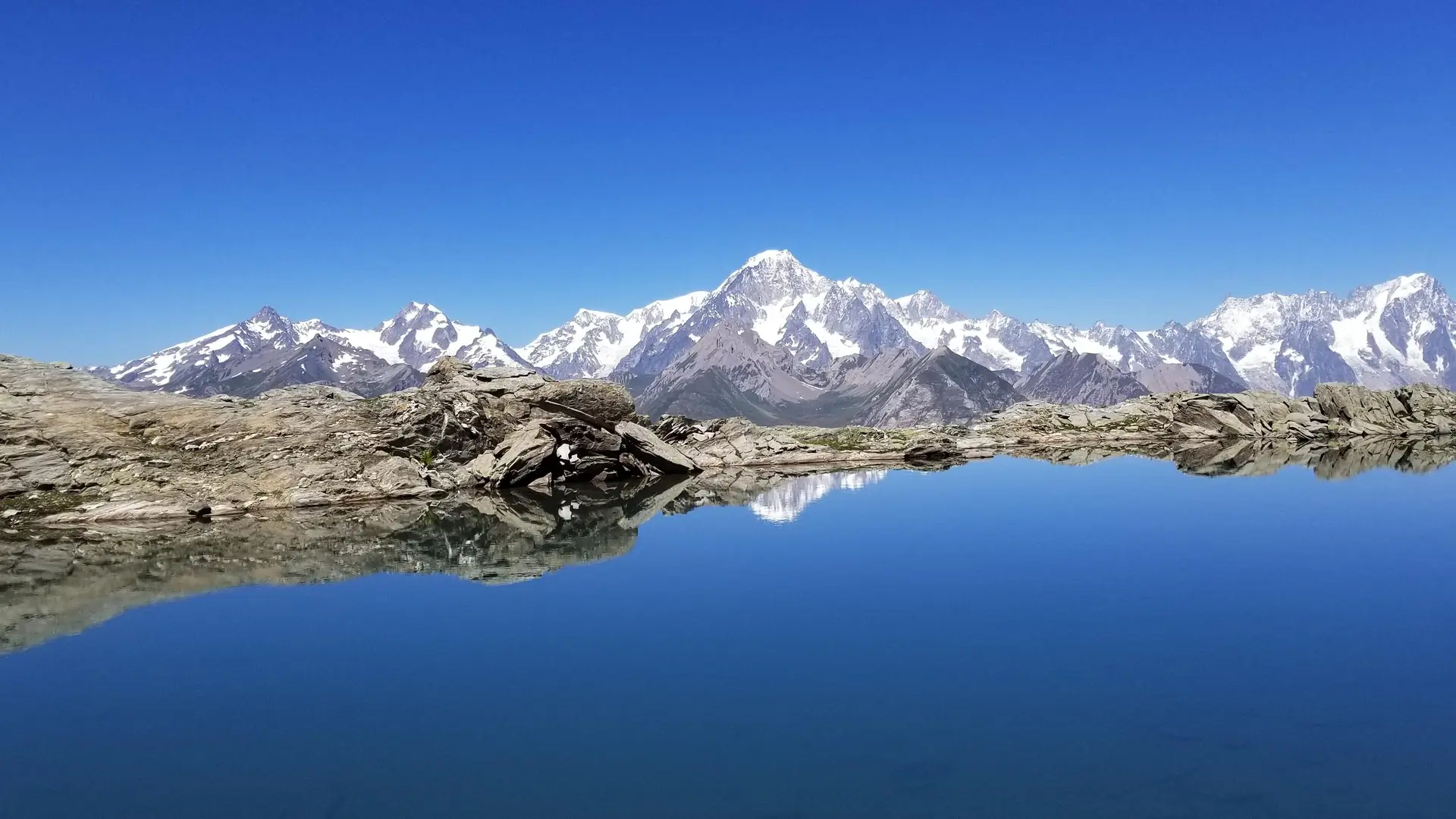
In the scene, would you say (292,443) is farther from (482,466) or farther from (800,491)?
(800,491)

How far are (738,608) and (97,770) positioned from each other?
2474cm

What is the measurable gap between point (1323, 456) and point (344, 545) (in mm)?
121205

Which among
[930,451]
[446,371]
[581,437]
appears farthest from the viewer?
[930,451]

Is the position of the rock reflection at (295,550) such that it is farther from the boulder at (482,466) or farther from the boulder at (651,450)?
the boulder at (651,450)

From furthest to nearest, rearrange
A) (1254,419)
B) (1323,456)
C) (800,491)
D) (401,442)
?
(1254,419) → (1323,456) → (401,442) → (800,491)

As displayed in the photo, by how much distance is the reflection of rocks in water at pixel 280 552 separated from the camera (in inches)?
1668

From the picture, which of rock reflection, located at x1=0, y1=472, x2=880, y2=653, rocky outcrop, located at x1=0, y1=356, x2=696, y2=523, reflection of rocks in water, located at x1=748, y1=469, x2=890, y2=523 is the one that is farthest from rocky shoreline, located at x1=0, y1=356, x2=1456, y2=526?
reflection of rocks in water, located at x1=748, y1=469, x2=890, y2=523

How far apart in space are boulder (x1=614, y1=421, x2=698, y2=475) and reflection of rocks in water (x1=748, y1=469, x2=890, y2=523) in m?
15.6

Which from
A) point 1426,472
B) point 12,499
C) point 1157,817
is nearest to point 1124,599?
point 1157,817

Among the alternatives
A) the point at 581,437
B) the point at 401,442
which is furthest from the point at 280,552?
the point at 581,437

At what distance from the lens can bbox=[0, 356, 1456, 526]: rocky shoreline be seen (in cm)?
7069

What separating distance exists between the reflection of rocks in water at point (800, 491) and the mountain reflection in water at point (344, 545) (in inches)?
11.0

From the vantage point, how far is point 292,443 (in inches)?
3211

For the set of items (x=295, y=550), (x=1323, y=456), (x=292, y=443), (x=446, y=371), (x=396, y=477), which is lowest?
(x=1323, y=456)
